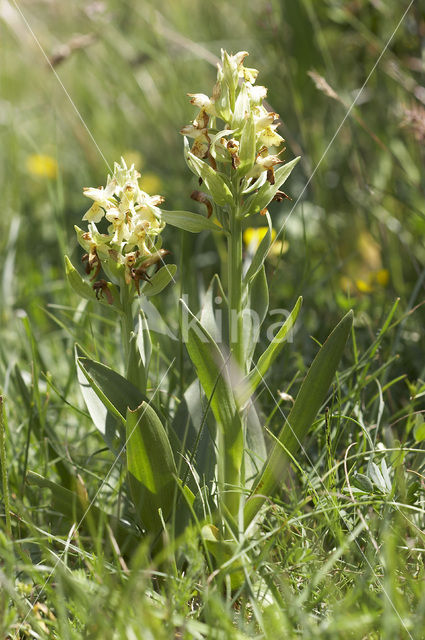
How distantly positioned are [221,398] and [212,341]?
0.30ft

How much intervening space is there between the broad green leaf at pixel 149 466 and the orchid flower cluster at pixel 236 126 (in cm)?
40

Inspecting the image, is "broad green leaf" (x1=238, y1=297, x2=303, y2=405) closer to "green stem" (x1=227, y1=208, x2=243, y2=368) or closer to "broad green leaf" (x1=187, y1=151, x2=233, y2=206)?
"green stem" (x1=227, y1=208, x2=243, y2=368)

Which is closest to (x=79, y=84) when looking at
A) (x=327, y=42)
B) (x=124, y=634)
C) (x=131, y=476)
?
(x=327, y=42)

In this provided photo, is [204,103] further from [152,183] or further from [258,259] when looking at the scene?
[152,183]

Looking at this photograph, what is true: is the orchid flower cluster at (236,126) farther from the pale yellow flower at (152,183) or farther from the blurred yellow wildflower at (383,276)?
the pale yellow flower at (152,183)

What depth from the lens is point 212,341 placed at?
3.21 feet

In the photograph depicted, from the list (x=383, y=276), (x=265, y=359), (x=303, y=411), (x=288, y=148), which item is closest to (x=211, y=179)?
(x=265, y=359)

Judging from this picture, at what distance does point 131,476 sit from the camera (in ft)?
3.32

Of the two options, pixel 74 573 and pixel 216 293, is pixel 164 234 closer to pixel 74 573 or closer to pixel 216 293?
pixel 216 293

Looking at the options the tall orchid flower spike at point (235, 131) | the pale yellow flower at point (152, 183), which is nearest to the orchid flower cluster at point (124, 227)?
the tall orchid flower spike at point (235, 131)

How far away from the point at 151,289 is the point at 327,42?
2.09 metres

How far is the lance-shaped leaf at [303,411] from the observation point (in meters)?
0.98

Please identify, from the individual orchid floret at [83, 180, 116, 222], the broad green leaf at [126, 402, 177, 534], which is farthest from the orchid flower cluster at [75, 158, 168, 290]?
the broad green leaf at [126, 402, 177, 534]

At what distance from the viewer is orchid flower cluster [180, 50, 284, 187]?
956 mm
